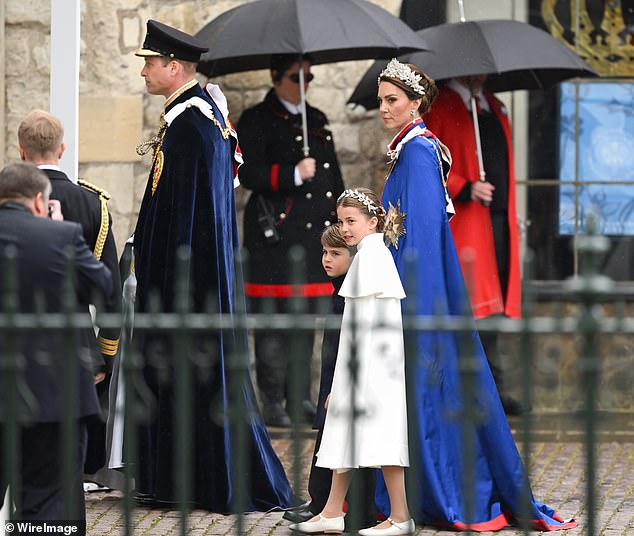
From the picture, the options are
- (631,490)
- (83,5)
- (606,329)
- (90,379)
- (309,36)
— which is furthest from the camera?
(83,5)

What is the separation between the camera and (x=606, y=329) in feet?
10.8

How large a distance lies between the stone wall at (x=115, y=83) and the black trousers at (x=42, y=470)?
3.89m

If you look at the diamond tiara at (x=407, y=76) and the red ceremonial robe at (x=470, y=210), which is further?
the red ceremonial robe at (x=470, y=210)

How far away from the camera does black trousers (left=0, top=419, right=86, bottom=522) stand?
4.73m

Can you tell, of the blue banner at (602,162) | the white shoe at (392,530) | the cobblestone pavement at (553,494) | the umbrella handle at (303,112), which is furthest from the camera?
the blue banner at (602,162)

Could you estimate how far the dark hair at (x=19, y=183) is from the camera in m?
4.65

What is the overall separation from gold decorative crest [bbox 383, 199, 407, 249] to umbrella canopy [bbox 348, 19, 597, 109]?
6.57 feet

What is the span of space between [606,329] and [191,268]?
3.21 metres

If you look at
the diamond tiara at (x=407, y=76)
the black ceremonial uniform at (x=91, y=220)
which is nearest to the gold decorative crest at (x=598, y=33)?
the diamond tiara at (x=407, y=76)

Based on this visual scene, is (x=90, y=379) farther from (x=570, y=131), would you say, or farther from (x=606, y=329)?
(x=570, y=131)

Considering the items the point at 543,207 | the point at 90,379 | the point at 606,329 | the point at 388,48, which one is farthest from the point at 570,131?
the point at 606,329

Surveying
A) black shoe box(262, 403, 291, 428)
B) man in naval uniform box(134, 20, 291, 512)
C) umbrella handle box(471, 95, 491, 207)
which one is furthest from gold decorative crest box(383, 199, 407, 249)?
black shoe box(262, 403, 291, 428)

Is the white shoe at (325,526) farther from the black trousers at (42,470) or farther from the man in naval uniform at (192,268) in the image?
the black trousers at (42,470)

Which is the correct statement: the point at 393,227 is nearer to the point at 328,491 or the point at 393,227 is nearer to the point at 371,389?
the point at 371,389
